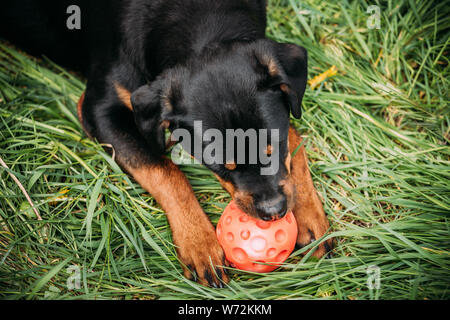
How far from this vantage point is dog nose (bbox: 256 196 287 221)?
2.36m

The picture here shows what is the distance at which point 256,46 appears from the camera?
2.38m

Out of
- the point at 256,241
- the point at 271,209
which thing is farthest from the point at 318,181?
the point at 256,241

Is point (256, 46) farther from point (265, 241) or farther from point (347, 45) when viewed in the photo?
point (347, 45)

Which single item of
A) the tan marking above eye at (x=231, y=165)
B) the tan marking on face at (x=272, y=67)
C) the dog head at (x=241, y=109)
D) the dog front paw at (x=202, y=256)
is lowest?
the dog front paw at (x=202, y=256)

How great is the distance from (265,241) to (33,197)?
6.06 ft

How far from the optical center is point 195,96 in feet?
7.52

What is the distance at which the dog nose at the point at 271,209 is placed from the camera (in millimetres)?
2363

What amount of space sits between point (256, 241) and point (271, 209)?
0.71ft

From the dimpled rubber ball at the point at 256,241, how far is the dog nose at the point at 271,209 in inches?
1.9

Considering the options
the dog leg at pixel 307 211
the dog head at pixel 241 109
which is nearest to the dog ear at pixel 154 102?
the dog head at pixel 241 109

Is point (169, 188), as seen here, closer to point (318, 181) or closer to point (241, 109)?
point (241, 109)

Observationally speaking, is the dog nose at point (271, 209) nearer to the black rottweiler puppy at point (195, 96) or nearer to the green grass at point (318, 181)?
the black rottweiler puppy at point (195, 96)

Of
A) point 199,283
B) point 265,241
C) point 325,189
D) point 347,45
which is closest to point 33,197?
point 199,283

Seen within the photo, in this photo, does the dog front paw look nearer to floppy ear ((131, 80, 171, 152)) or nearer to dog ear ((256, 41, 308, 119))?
floppy ear ((131, 80, 171, 152))
